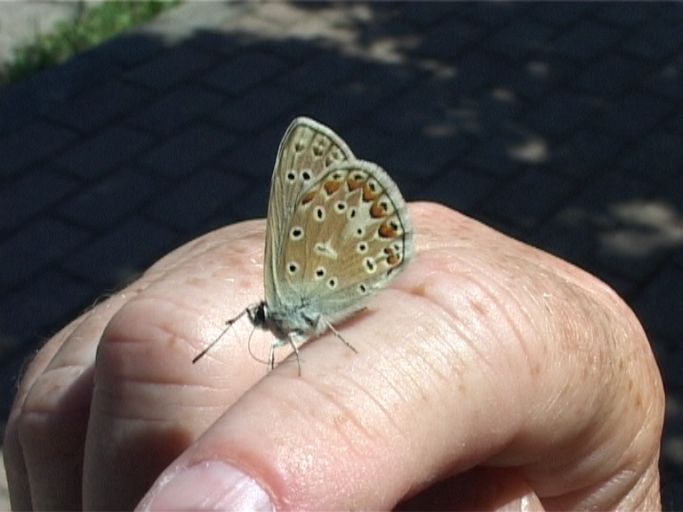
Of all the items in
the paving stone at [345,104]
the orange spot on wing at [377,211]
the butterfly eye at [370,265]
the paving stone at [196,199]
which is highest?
the orange spot on wing at [377,211]

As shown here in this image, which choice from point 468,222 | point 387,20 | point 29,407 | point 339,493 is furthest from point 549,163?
point 339,493

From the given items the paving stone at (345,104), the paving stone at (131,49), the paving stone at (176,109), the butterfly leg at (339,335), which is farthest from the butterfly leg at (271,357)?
the paving stone at (131,49)

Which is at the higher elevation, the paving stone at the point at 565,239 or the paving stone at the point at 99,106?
the paving stone at the point at 565,239

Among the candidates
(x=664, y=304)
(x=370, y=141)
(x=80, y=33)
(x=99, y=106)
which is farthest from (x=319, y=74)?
(x=664, y=304)

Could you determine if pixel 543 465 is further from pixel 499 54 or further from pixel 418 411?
pixel 499 54

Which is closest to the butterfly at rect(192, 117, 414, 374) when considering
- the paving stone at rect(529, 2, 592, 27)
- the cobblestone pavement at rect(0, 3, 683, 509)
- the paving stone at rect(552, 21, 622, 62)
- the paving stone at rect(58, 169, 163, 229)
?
the cobblestone pavement at rect(0, 3, 683, 509)

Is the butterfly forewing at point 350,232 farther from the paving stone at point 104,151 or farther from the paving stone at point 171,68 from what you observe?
the paving stone at point 171,68
